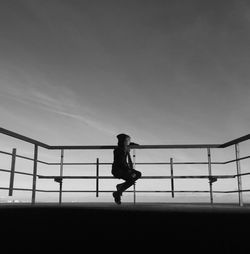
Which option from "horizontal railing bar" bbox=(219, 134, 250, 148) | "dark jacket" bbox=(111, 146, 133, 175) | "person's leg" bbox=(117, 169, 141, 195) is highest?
"horizontal railing bar" bbox=(219, 134, 250, 148)

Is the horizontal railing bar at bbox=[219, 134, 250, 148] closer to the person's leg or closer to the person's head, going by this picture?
the person's leg

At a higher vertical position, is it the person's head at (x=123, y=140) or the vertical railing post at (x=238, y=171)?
the person's head at (x=123, y=140)

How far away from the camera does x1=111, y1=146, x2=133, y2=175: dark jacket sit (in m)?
5.87

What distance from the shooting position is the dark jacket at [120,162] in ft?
19.3

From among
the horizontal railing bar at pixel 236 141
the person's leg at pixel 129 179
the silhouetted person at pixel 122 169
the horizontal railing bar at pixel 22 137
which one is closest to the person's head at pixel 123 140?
the silhouetted person at pixel 122 169

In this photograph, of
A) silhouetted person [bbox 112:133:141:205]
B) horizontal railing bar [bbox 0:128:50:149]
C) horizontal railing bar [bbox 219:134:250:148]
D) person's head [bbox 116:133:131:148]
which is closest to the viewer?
horizontal railing bar [bbox 0:128:50:149]

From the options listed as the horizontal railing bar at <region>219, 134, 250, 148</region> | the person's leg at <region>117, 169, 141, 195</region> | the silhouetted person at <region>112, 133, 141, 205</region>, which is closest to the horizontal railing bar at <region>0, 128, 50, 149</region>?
the silhouetted person at <region>112, 133, 141, 205</region>

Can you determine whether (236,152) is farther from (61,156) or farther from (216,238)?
(216,238)

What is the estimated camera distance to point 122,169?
585 centimetres

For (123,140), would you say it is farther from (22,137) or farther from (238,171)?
(238,171)

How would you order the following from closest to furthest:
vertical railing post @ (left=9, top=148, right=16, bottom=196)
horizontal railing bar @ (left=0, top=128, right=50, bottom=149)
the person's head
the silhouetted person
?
vertical railing post @ (left=9, top=148, right=16, bottom=196) → horizontal railing bar @ (left=0, top=128, right=50, bottom=149) → the silhouetted person → the person's head

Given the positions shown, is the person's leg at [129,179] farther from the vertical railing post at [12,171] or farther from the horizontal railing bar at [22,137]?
the vertical railing post at [12,171]

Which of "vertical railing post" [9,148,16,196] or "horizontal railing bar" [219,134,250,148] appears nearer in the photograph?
"vertical railing post" [9,148,16,196]

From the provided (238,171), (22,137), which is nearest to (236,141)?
(238,171)
